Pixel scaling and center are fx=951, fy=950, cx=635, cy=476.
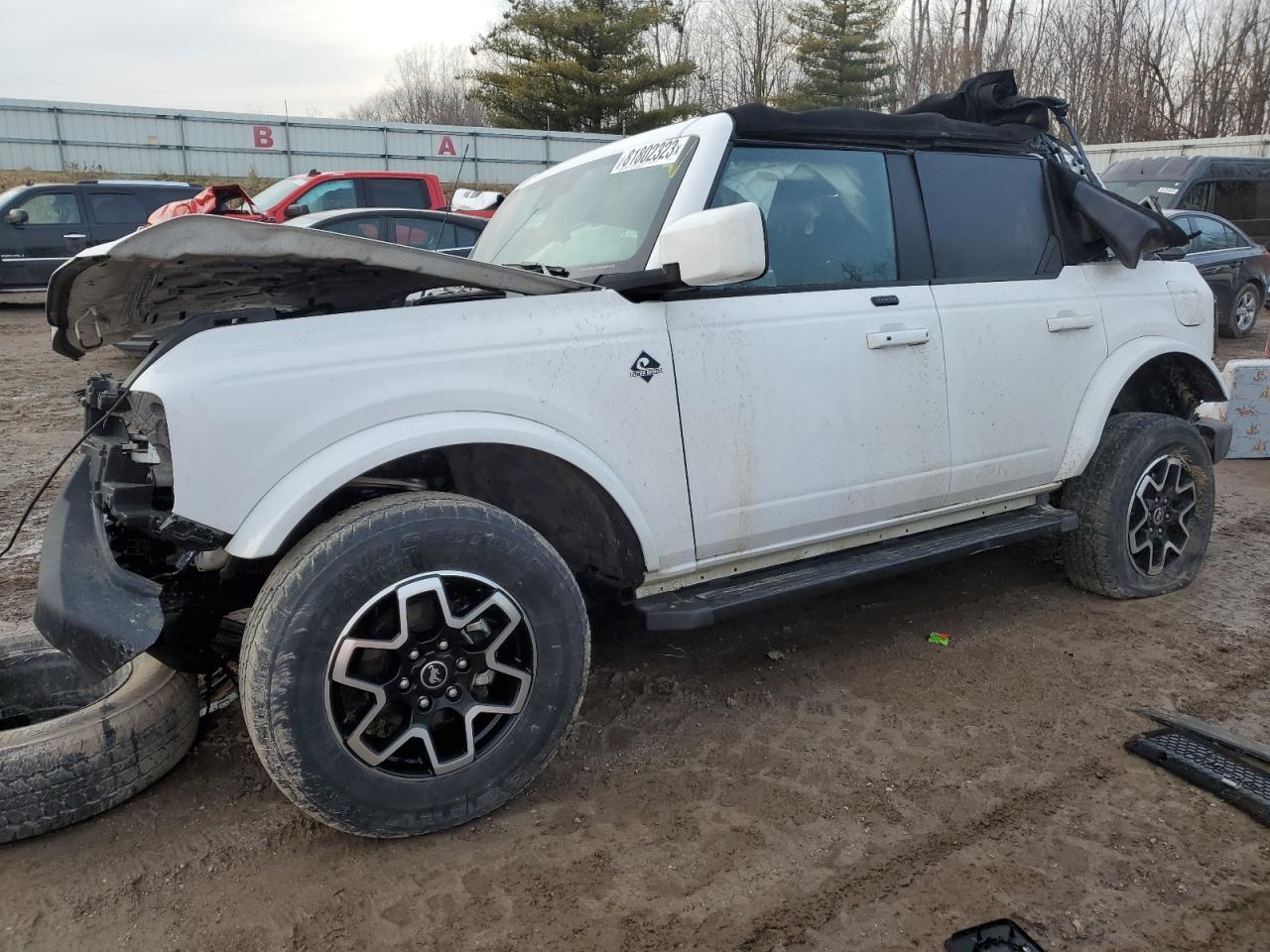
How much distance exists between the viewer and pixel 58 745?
2566 millimetres

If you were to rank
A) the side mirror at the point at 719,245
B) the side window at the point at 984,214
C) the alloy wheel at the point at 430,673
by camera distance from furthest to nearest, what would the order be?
the side window at the point at 984,214, the side mirror at the point at 719,245, the alloy wheel at the point at 430,673

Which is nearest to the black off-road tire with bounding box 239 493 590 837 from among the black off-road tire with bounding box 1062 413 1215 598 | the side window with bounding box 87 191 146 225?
the black off-road tire with bounding box 1062 413 1215 598

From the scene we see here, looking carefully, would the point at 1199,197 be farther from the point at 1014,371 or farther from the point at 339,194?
the point at 1014,371

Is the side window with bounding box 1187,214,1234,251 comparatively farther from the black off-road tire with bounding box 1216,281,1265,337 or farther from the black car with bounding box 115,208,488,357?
the black car with bounding box 115,208,488,357

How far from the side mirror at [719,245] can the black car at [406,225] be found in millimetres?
7292

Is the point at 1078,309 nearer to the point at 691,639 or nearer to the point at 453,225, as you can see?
the point at 691,639

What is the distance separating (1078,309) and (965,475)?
94cm

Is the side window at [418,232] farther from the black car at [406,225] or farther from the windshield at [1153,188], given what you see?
the windshield at [1153,188]

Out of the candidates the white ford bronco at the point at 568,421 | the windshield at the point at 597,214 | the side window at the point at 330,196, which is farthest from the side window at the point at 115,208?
the white ford bronco at the point at 568,421

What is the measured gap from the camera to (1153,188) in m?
13.7

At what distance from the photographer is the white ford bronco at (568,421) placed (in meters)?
2.36

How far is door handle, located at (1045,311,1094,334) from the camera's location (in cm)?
385

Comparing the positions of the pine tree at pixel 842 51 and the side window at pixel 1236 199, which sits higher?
the pine tree at pixel 842 51

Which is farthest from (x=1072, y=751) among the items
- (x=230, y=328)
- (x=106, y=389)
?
(x=106, y=389)
